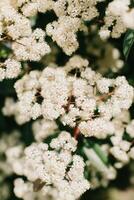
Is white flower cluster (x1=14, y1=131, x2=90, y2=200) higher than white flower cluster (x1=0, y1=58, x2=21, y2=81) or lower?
lower

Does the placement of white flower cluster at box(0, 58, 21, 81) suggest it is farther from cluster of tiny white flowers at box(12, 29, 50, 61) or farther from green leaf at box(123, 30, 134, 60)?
green leaf at box(123, 30, 134, 60)

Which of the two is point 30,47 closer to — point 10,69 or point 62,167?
point 10,69

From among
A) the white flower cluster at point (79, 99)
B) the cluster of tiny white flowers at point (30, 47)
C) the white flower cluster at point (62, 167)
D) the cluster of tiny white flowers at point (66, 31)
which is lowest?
the white flower cluster at point (62, 167)

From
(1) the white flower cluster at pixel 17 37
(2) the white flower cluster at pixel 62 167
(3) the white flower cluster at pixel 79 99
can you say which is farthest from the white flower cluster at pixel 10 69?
(2) the white flower cluster at pixel 62 167

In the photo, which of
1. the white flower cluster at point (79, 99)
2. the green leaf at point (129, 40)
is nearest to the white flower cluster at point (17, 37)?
the white flower cluster at point (79, 99)

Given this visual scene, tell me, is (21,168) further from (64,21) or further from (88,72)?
(64,21)

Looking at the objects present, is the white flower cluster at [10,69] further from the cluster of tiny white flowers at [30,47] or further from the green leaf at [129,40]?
the green leaf at [129,40]

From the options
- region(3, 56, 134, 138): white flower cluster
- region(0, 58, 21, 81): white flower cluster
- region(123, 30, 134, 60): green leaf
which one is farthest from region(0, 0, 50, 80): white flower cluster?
region(123, 30, 134, 60): green leaf

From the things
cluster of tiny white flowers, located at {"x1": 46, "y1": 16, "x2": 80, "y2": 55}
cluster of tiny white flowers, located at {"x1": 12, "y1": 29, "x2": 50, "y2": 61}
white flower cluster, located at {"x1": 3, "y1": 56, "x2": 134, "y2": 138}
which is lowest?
white flower cluster, located at {"x1": 3, "y1": 56, "x2": 134, "y2": 138}

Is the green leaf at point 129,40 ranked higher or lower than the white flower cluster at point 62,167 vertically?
higher
